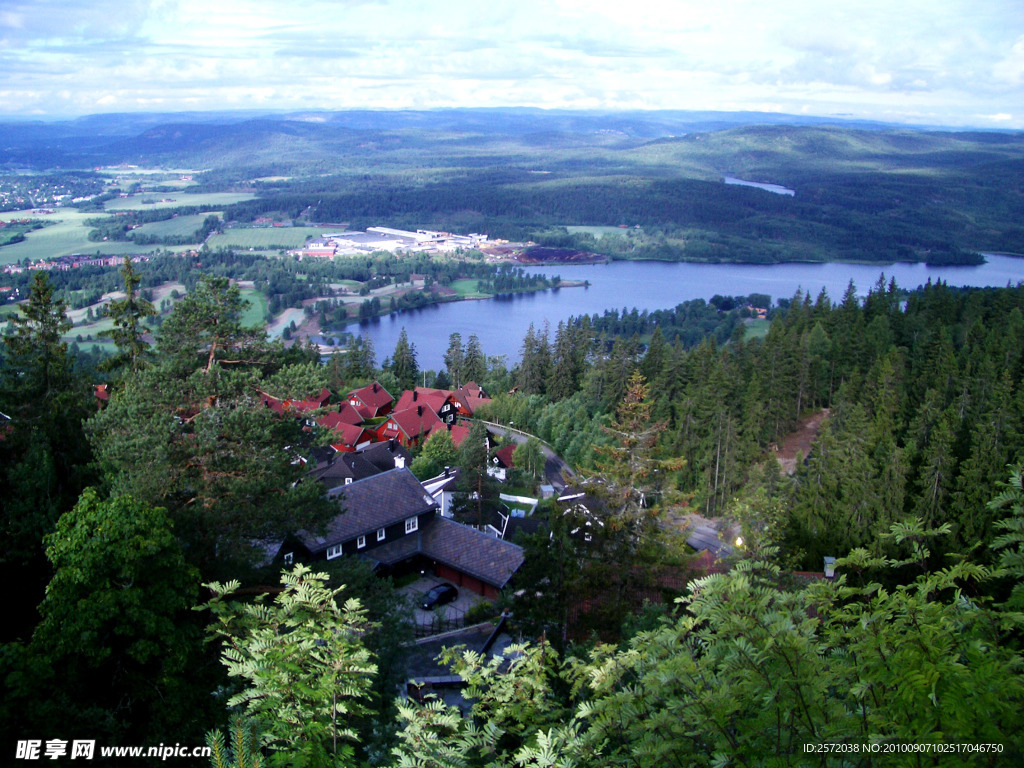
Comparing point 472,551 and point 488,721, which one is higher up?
point 488,721

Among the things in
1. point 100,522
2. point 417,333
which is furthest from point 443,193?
point 100,522

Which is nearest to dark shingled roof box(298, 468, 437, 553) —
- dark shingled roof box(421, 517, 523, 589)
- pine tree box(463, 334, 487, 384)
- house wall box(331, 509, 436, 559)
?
house wall box(331, 509, 436, 559)

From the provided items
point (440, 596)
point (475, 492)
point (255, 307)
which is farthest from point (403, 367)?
point (255, 307)

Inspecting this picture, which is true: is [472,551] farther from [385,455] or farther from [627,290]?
[627,290]

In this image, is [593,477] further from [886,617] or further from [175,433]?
[886,617]

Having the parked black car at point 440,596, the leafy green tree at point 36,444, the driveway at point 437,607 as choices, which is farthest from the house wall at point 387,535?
the leafy green tree at point 36,444

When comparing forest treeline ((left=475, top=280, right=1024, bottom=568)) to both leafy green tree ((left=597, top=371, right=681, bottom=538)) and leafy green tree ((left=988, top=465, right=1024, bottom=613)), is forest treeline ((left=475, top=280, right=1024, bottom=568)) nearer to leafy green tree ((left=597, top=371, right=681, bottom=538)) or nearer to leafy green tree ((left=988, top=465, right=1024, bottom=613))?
leafy green tree ((left=597, top=371, right=681, bottom=538))
